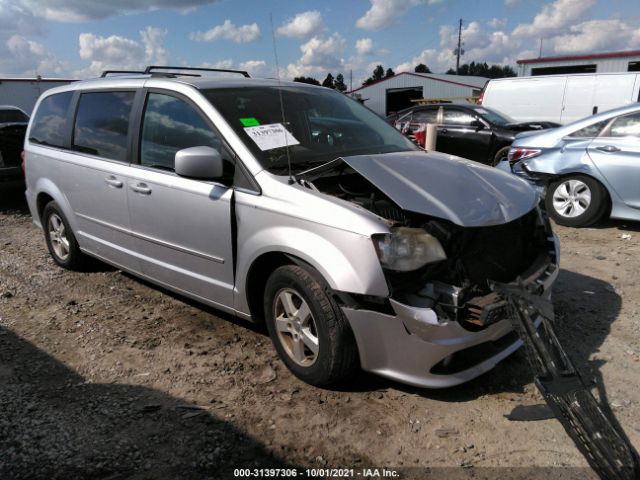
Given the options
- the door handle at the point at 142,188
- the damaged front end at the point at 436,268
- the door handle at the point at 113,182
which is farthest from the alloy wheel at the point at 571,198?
the door handle at the point at 113,182

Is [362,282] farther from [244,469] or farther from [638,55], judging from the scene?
[638,55]

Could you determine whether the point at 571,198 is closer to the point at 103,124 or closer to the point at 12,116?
the point at 103,124

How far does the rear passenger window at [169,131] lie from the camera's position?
3467 millimetres

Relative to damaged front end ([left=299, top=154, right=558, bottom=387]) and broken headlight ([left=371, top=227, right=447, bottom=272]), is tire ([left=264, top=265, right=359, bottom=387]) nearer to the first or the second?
damaged front end ([left=299, top=154, right=558, bottom=387])

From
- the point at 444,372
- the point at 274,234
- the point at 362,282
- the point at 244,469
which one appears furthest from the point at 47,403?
the point at 444,372

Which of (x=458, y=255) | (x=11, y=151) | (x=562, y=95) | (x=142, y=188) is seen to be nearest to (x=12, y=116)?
(x=11, y=151)

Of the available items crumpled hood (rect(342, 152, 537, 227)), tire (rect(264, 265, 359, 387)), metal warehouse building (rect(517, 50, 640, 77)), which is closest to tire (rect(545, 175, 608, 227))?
crumpled hood (rect(342, 152, 537, 227))

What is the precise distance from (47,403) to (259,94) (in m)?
2.47

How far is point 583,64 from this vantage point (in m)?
26.6

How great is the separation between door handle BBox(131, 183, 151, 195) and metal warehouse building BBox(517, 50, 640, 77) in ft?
88.1

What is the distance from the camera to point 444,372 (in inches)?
107

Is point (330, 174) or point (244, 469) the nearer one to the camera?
point (244, 469)

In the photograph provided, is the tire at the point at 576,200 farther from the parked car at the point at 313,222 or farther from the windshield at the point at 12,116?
the windshield at the point at 12,116

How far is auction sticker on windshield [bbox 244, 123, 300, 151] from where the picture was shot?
131 inches
